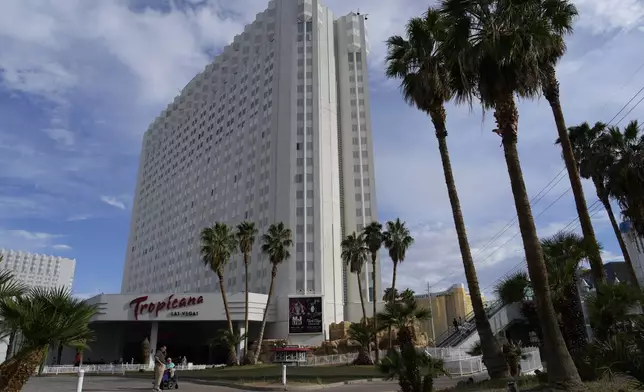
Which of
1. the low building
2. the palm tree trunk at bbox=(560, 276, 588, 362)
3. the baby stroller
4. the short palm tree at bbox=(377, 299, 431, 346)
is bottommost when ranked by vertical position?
the baby stroller

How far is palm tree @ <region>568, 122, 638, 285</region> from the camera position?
25.5m

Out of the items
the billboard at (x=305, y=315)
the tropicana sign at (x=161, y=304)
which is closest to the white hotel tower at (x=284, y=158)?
the billboard at (x=305, y=315)

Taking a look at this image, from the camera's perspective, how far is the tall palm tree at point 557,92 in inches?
626

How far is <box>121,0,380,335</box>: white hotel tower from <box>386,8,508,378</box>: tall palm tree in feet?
148

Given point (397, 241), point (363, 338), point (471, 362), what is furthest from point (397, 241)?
point (471, 362)

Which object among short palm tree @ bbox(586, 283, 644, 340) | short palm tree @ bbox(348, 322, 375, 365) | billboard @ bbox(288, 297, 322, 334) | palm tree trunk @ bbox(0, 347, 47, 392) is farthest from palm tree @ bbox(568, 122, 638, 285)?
billboard @ bbox(288, 297, 322, 334)

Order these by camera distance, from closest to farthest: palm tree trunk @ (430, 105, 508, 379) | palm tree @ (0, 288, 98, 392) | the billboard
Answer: palm tree @ (0, 288, 98, 392) → palm tree trunk @ (430, 105, 508, 379) → the billboard

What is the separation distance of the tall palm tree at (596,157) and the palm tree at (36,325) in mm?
25840

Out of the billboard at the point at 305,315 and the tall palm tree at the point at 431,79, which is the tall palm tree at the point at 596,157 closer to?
the tall palm tree at the point at 431,79

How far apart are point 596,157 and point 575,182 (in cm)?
895

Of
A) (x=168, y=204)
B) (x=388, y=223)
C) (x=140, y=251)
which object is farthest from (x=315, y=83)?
(x=140, y=251)

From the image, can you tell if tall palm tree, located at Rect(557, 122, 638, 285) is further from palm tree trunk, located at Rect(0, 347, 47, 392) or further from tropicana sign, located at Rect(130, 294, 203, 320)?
tropicana sign, located at Rect(130, 294, 203, 320)

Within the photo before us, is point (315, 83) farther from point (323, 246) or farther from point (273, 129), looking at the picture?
point (323, 246)

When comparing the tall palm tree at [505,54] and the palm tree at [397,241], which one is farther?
the palm tree at [397,241]
